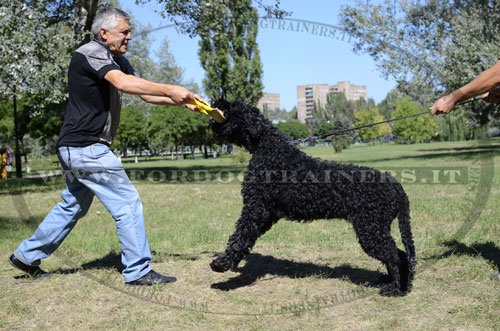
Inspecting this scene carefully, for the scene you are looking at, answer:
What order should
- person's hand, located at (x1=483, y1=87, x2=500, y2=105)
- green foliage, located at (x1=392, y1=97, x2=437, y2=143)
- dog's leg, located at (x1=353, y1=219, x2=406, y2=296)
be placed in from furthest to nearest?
green foliage, located at (x1=392, y1=97, x2=437, y2=143) < person's hand, located at (x1=483, y1=87, x2=500, y2=105) < dog's leg, located at (x1=353, y1=219, x2=406, y2=296)

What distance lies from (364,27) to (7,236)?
69.1 feet

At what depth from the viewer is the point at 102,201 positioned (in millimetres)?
4066

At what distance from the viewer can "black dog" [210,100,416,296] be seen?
12.1ft

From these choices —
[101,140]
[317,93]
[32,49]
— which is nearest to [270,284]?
[101,140]

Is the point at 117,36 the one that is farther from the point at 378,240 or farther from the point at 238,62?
the point at 238,62

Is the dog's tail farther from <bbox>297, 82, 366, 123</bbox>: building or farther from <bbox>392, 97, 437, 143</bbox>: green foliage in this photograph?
<bbox>392, 97, 437, 143</bbox>: green foliage

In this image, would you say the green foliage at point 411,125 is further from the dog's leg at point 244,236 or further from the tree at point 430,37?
the dog's leg at point 244,236

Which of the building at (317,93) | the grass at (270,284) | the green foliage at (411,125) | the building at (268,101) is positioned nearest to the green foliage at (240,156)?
the building at (268,101)

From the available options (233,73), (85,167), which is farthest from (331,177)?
(233,73)

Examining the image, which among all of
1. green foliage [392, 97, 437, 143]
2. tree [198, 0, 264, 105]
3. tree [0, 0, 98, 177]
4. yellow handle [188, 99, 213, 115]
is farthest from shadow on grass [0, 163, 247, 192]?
green foliage [392, 97, 437, 143]

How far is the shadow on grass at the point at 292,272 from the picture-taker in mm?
4285

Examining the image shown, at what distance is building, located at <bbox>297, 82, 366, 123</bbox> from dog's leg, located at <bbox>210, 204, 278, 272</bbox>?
36.8 m

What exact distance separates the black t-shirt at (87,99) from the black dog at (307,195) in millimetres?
1129

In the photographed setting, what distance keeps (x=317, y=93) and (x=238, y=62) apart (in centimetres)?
1902
